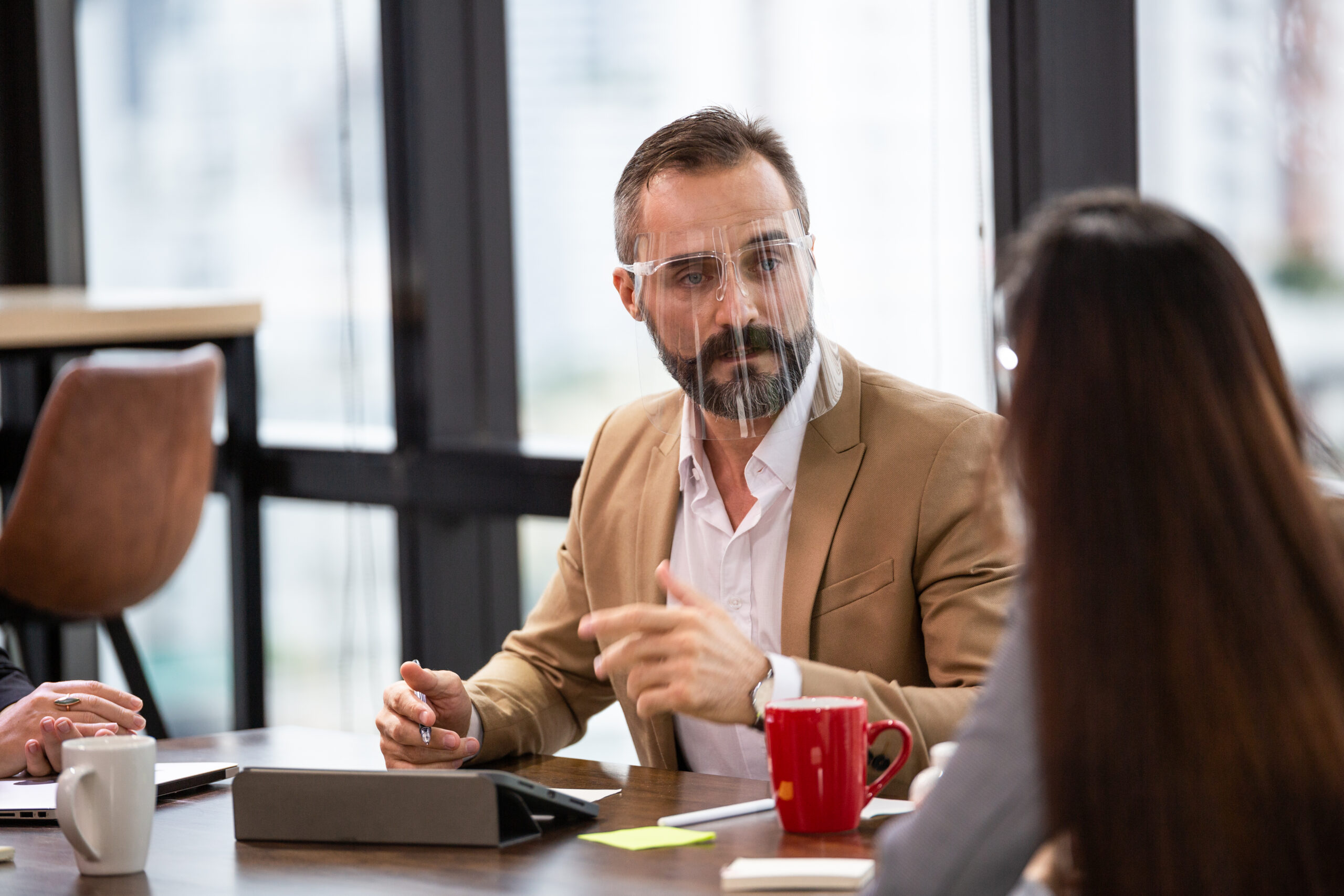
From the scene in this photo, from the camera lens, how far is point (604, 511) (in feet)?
6.35

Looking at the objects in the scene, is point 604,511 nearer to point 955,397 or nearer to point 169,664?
point 955,397

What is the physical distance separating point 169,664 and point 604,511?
2.66 m

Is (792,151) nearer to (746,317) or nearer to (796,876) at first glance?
(746,317)

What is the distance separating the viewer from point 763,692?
53.4 inches

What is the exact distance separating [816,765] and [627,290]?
0.85 m

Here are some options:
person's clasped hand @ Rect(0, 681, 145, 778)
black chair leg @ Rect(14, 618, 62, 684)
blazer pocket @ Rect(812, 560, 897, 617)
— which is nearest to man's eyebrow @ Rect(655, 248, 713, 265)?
blazer pocket @ Rect(812, 560, 897, 617)

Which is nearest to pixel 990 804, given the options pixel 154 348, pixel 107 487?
pixel 107 487

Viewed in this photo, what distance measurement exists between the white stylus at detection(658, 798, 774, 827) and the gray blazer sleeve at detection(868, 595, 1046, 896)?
43 cm

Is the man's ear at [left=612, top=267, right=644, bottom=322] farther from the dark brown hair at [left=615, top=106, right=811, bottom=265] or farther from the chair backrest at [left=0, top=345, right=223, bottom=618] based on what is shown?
the chair backrest at [left=0, top=345, right=223, bottom=618]

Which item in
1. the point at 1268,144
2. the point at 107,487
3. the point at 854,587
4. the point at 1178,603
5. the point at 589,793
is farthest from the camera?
the point at 107,487

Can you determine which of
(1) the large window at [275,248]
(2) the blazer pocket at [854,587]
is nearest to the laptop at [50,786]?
(2) the blazer pocket at [854,587]

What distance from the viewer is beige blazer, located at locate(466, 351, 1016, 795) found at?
5.38 feet

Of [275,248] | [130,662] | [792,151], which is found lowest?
[130,662]

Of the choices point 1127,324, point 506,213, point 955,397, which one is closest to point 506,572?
point 506,213
